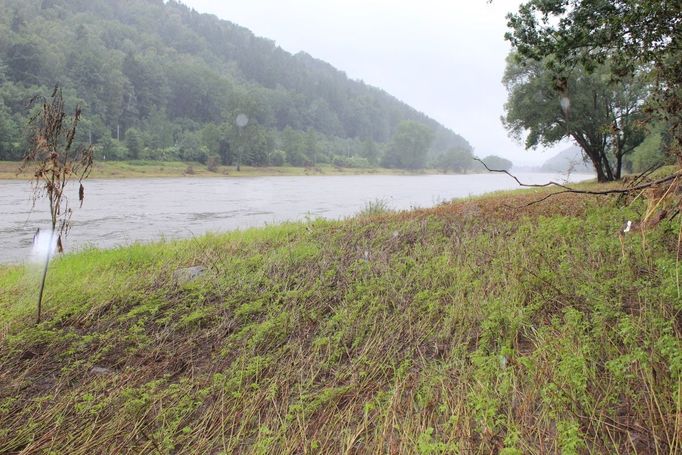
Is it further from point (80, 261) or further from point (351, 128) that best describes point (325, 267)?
point (351, 128)

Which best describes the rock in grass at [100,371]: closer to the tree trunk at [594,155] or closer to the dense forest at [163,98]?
the dense forest at [163,98]

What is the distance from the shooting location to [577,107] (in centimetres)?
2383

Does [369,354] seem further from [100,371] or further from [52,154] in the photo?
[52,154]

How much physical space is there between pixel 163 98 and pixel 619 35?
13172 cm

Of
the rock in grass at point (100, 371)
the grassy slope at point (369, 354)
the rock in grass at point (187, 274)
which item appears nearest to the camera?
the grassy slope at point (369, 354)

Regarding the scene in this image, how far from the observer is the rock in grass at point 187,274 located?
6395 mm

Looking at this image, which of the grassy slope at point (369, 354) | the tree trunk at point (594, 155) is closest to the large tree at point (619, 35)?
the grassy slope at point (369, 354)

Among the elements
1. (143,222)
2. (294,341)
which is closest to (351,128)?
(143,222)

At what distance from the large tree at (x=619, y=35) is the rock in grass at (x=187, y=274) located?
21.9 ft

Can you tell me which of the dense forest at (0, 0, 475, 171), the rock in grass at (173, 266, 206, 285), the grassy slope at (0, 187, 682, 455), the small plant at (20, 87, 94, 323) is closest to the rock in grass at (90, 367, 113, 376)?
the grassy slope at (0, 187, 682, 455)

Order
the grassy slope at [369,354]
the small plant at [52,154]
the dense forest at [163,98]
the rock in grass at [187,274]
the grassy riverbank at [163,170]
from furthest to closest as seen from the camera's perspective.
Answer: the dense forest at [163,98]
the grassy riverbank at [163,170]
the rock in grass at [187,274]
the small plant at [52,154]
the grassy slope at [369,354]

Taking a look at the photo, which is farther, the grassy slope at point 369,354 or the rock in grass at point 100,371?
the rock in grass at point 100,371

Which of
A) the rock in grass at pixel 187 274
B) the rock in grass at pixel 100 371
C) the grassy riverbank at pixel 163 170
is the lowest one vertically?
the grassy riverbank at pixel 163 170

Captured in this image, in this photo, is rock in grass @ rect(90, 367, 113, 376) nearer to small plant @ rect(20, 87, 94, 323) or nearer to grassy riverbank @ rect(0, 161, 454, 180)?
small plant @ rect(20, 87, 94, 323)
